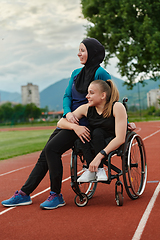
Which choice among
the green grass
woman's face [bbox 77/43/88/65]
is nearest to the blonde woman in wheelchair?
woman's face [bbox 77/43/88/65]

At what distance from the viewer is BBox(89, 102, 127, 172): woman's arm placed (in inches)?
132

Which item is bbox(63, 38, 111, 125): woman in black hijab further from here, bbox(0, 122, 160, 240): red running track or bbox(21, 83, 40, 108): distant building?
bbox(21, 83, 40, 108): distant building

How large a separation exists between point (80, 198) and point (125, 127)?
977 mm

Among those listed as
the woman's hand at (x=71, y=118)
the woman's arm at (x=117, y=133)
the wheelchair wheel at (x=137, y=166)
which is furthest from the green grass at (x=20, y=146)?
the woman's arm at (x=117, y=133)

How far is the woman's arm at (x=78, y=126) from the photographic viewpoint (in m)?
3.48

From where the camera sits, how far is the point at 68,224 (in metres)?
3.05

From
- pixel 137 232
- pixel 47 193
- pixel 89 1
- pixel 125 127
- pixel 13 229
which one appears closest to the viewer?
pixel 137 232

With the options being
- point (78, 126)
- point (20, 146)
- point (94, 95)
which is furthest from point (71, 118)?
point (20, 146)

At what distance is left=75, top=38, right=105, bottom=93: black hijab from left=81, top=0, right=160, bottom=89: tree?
14.7m

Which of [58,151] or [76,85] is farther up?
[76,85]

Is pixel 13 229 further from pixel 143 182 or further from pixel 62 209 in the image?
pixel 143 182

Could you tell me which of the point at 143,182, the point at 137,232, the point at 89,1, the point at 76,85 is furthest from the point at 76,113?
the point at 89,1

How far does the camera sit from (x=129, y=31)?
20547 mm

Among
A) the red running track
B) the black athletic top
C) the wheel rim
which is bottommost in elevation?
the red running track
